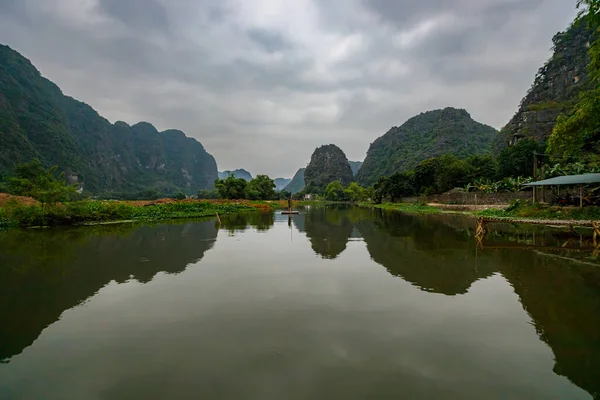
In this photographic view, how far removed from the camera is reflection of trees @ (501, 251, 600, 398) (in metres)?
4.14

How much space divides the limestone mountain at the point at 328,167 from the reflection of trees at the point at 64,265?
424 ft

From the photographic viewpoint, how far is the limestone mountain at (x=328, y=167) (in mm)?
146750

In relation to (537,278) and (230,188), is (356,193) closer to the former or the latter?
(230,188)

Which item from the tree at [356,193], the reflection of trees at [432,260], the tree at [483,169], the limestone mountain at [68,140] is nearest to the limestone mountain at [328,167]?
the tree at [356,193]

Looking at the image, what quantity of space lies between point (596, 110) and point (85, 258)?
65.1 ft

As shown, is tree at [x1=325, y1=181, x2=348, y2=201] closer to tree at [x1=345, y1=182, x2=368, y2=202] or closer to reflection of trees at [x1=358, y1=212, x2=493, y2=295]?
tree at [x1=345, y1=182, x2=368, y2=202]

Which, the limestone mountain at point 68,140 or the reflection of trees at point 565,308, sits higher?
the limestone mountain at point 68,140

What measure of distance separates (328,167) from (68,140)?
334 ft

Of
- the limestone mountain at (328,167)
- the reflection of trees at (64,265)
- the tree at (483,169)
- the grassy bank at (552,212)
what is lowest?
the reflection of trees at (64,265)

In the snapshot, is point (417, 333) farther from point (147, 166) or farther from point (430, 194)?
point (147, 166)

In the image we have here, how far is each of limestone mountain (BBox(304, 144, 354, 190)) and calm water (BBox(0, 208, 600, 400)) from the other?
443ft

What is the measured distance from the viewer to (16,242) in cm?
1427

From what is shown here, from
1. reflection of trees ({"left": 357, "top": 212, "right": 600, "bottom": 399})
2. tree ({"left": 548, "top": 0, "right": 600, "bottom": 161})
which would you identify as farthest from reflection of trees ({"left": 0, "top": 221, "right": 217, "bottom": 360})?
tree ({"left": 548, "top": 0, "right": 600, "bottom": 161})

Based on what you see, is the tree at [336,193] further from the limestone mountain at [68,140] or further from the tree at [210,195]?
the limestone mountain at [68,140]
